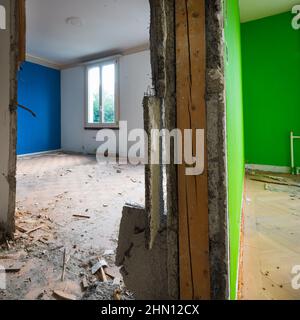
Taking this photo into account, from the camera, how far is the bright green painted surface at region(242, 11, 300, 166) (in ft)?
13.7

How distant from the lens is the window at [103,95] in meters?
6.42

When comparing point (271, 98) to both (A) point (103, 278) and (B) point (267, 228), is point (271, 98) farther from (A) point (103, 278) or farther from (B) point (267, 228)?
(A) point (103, 278)

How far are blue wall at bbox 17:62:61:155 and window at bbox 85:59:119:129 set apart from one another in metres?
1.22

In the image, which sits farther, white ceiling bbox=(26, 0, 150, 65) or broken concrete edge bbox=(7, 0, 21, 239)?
white ceiling bbox=(26, 0, 150, 65)

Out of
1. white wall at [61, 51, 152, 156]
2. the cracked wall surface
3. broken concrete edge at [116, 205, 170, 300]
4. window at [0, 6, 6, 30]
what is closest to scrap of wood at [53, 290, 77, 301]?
broken concrete edge at [116, 205, 170, 300]

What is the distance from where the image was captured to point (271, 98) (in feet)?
14.4

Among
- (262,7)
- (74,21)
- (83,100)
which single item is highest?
(74,21)

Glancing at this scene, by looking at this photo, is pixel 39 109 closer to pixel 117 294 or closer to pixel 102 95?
pixel 102 95

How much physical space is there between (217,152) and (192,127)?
116 millimetres

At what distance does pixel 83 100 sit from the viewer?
714cm

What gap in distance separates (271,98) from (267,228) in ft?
10.5

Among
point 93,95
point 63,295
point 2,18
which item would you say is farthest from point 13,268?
point 93,95

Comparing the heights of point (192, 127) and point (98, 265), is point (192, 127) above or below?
above

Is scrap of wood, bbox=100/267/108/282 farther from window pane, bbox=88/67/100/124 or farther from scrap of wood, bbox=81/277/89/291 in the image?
window pane, bbox=88/67/100/124
